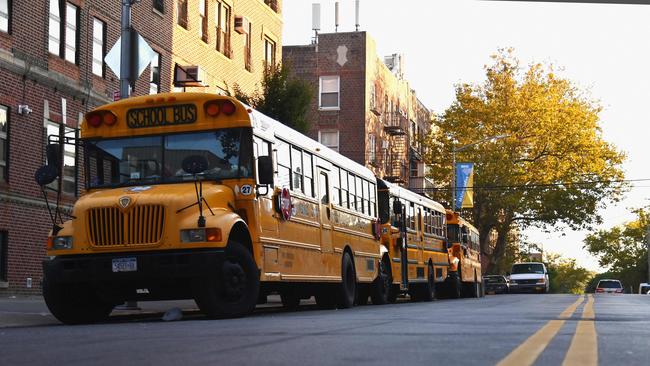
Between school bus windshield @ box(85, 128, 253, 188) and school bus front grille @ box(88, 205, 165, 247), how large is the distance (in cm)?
100

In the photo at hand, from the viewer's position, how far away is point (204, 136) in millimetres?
15195

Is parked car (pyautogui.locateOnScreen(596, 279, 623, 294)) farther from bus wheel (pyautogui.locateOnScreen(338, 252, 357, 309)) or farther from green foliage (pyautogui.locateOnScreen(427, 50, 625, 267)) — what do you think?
bus wheel (pyautogui.locateOnScreen(338, 252, 357, 309))

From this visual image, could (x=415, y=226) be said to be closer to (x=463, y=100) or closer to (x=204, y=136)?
(x=204, y=136)

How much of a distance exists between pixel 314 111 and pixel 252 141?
45.0 m

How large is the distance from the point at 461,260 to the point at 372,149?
26.0m

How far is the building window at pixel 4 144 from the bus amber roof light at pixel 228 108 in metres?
11.2

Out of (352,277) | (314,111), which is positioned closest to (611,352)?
(352,277)

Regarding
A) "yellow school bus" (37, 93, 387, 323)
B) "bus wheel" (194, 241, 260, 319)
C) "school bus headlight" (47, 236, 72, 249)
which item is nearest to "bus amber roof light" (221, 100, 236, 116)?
"yellow school bus" (37, 93, 387, 323)

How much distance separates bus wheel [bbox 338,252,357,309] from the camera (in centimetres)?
1975

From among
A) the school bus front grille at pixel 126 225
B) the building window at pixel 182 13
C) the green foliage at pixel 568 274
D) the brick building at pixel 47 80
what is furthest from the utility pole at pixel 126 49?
the green foliage at pixel 568 274

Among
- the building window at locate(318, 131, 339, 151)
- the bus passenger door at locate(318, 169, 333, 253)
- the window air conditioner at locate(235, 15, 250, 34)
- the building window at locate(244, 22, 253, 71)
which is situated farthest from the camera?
the building window at locate(318, 131, 339, 151)

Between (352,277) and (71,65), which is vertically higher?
(71,65)

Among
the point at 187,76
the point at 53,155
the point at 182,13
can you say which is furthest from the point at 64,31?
the point at 53,155

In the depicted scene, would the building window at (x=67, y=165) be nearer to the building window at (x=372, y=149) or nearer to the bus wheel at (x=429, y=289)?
the bus wheel at (x=429, y=289)
